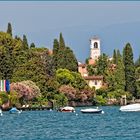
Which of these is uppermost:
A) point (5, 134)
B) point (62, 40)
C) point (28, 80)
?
point (62, 40)

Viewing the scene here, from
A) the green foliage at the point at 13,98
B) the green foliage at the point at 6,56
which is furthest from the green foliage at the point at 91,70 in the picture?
the green foliage at the point at 13,98

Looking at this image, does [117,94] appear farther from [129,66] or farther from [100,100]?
[129,66]

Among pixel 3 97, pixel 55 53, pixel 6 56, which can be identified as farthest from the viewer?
pixel 55 53

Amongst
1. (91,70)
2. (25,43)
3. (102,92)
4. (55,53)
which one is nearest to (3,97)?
(25,43)

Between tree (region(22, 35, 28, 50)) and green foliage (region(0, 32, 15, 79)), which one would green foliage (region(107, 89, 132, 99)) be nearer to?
tree (region(22, 35, 28, 50))

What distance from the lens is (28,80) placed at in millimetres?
139875

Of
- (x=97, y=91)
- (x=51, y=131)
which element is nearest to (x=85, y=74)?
(x=97, y=91)

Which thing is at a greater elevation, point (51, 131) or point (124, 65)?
point (124, 65)

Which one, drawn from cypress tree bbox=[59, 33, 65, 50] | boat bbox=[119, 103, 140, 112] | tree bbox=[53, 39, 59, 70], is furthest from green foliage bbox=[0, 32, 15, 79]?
boat bbox=[119, 103, 140, 112]

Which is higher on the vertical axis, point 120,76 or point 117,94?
point 120,76

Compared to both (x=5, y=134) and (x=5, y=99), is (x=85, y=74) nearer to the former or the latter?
(x=5, y=99)

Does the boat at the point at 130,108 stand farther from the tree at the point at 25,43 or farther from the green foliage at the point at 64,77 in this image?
the tree at the point at 25,43

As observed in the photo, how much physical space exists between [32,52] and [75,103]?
47.5 feet

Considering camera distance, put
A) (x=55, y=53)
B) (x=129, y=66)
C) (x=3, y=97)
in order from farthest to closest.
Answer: (x=129, y=66)
(x=55, y=53)
(x=3, y=97)
